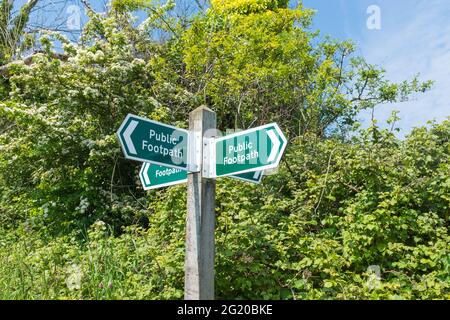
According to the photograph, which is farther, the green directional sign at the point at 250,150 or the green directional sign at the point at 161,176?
the green directional sign at the point at 161,176

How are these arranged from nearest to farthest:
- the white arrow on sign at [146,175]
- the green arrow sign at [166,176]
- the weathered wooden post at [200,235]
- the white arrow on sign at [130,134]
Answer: the white arrow on sign at [130,134] < the weathered wooden post at [200,235] < the green arrow sign at [166,176] < the white arrow on sign at [146,175]

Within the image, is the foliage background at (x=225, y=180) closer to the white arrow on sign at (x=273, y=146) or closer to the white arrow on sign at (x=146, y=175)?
the white arrow on sign at (x=146, y=175)


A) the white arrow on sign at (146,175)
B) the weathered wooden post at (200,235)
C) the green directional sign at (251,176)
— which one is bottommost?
the weathered wooden post at (200,235)

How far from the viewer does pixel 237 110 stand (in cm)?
817

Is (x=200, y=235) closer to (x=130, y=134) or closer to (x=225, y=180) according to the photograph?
(x=130, y=134)

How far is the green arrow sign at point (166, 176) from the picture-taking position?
3.13m

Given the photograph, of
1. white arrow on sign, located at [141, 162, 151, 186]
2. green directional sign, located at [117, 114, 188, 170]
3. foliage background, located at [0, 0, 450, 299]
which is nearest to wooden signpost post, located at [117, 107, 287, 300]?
green directional sign, located at [117, 114, 188, 170]

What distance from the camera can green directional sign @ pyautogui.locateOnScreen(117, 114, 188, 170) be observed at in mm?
2867

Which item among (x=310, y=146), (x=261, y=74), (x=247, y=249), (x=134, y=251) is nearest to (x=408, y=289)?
(x=247, y=249)

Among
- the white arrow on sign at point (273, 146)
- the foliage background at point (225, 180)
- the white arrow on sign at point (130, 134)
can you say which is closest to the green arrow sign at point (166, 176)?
the white arrow on sign at point (273, 146)

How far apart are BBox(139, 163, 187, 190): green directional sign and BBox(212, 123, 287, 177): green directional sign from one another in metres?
0.26

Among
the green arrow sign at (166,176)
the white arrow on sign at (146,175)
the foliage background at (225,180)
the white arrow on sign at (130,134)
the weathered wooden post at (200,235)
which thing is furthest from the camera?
the foliage background at (225,180)

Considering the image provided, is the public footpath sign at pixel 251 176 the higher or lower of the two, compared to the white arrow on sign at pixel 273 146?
lower

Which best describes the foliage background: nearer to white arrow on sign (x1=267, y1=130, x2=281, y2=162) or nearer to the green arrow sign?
the green arrow sign
